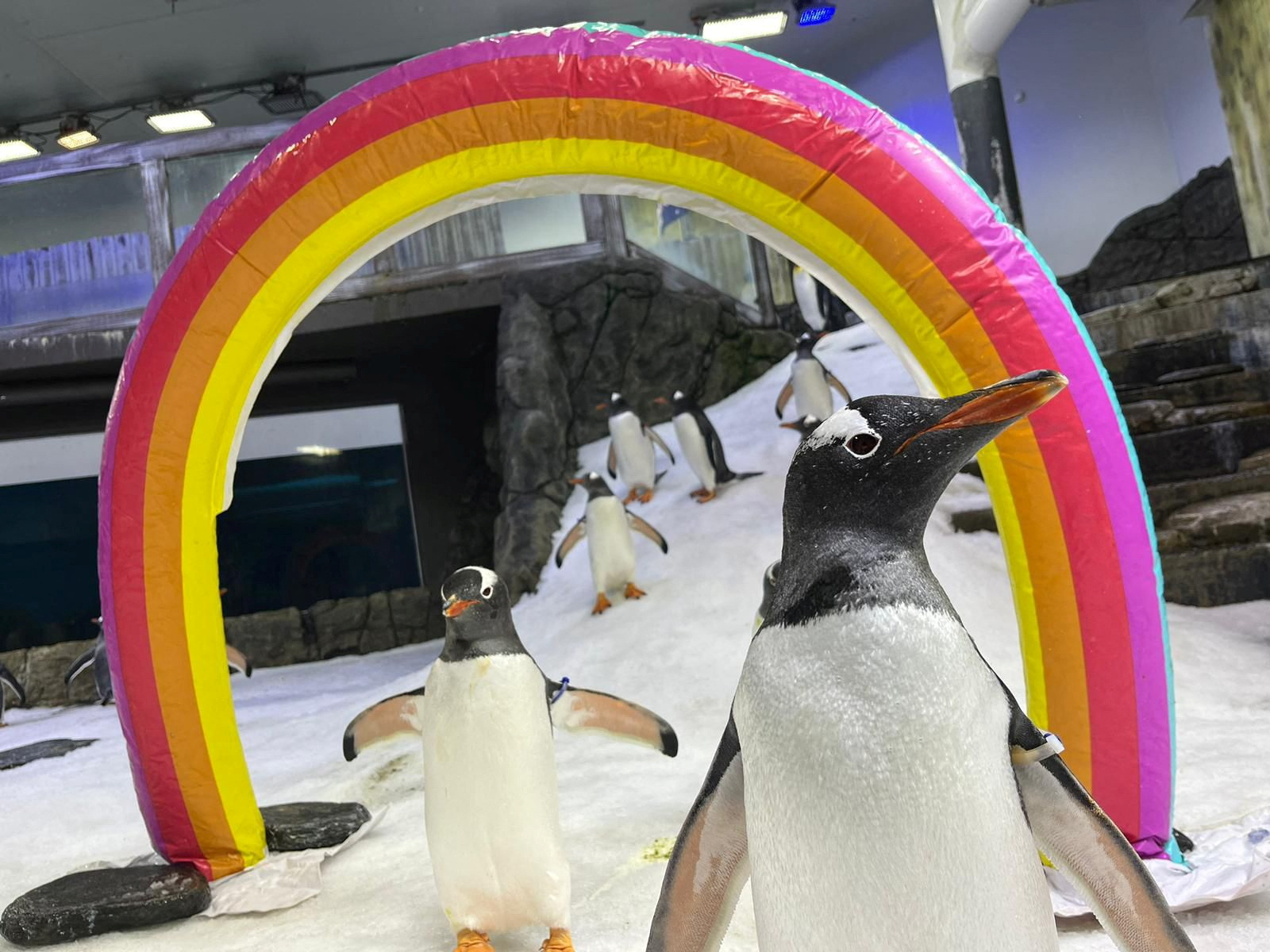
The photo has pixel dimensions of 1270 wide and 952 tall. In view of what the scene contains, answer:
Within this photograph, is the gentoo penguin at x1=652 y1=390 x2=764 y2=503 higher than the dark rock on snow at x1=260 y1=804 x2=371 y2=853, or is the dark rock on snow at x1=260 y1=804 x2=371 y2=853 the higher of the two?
the gentoo penguin at x1=652 y1=390 x2=764 y2=503

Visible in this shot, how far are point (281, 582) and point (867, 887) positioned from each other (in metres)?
10.2

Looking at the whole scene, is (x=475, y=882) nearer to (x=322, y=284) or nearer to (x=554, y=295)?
(x=322, y=284)

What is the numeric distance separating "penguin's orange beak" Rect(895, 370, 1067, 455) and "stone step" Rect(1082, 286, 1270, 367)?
566 cm

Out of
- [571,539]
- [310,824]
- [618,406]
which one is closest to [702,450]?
[618,406]

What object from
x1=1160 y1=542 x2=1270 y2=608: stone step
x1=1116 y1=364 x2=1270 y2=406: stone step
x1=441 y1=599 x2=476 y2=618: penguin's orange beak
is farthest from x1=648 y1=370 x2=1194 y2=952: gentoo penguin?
x1=1116 y1=364 x2=1270 y2=406: stone step

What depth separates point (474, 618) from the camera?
83.1 inches

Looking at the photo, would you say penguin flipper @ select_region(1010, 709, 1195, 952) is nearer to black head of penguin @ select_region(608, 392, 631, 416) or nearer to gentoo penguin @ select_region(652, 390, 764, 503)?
gentoo penguin @ select_region(652, 390, 764, 503)

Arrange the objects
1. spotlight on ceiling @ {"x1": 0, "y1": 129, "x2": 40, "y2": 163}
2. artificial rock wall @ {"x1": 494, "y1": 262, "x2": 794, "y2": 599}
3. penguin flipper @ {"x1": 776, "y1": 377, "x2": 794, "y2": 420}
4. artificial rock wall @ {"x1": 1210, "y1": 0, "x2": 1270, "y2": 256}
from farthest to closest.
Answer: spotlight on ceiling @ {"x1": 0, "y1": 129, "x2": 40, "y2": 163} → artificial rock wall @ {"x1": 494, "y1": 262, "x2": 794, "y2": 599} → penguin flipper @ {"x1": 776, "y1": 377, "x2": 794, "y2": 420} → artificial rock wall @ {"x1": 1210, "y1": 0, "x2": 1270, "y2": 256}

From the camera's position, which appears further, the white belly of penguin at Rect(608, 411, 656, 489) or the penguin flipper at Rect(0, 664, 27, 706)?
the penguin flipper at Rect(0, 664, 27, 706)

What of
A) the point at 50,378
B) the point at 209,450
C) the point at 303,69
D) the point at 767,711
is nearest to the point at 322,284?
the point at 209,450

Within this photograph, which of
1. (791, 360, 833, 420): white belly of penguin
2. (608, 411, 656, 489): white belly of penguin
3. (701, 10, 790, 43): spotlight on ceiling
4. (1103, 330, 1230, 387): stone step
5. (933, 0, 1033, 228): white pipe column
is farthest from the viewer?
(701, 10, 790, 43): spotlight on ceiling

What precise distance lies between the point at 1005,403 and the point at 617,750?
3.24 m

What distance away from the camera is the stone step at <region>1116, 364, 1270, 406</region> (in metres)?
5.50

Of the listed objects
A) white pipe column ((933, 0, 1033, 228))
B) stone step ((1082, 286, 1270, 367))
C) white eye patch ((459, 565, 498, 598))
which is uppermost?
white pipe column ((933, 0, 1033, 228))
